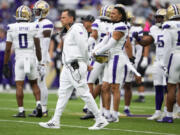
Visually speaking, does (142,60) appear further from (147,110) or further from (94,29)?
(94,29)

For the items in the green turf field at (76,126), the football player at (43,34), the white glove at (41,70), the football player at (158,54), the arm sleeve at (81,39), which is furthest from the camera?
the football player at (43,34)

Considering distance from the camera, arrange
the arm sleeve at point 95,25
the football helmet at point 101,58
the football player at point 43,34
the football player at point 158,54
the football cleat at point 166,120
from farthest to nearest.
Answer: the football player at point 43,34
the arm sleeve at point 95,25
the football player at point 158,54
the football cleat at point 166,120
the football helmet at point 101,58

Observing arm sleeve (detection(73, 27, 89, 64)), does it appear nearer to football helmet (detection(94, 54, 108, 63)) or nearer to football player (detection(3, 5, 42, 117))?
football helmet (detection(94, 54, 108, 63))

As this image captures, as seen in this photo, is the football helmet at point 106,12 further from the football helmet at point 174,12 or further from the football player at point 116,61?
the football helmet at point 174,12

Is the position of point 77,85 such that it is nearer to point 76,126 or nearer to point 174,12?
point 76,126

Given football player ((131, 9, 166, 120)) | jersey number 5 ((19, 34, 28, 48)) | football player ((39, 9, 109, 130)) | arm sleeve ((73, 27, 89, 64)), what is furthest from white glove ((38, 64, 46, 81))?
arm sleeve ((73, 27, 89, 64))

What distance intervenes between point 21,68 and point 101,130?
2646 mm

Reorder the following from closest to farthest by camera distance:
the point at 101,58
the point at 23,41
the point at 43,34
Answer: the point at 101,58 → the point at 23,41 → the point at 43,34

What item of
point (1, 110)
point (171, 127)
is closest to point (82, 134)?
point (171, 127)

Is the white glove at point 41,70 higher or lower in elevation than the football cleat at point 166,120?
higher

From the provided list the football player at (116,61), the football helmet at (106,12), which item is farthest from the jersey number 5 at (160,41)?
the football helmet at (106,12)

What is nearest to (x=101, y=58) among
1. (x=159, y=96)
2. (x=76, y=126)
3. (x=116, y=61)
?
(x=116, y=61)

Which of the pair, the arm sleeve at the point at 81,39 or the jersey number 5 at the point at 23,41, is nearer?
the arm sleeve at the point at 81,39

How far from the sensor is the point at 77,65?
335 inches
